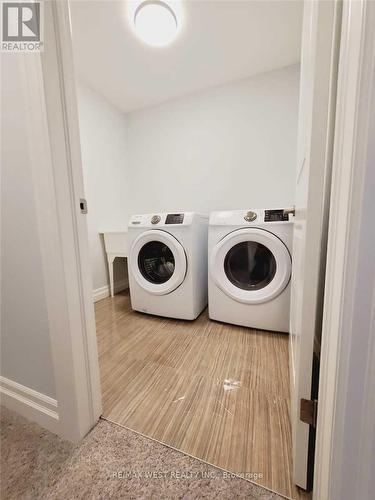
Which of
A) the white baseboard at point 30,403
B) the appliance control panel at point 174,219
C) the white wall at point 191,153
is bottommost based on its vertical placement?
the white baseboard at point 30,403

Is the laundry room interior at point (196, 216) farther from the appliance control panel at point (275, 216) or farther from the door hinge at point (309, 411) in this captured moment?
the door hinge at point (309, 411)

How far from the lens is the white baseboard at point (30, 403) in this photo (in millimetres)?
687

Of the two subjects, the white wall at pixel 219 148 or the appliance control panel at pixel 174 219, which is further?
the white wall at pixel 219 148

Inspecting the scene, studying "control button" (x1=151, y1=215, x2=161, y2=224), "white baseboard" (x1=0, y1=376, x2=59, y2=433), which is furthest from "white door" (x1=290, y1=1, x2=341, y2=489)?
"control button" (x1=151, y1=215, x2=161, y2=224)

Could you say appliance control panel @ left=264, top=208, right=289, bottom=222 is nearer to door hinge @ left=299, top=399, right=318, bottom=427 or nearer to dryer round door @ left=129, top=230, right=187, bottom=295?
dryer round door @ left=129, top=230, right=187, bottom=295

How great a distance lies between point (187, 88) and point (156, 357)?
2285mm

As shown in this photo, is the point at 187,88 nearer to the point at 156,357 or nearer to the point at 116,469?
the point at 156,357

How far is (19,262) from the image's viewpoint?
67cm

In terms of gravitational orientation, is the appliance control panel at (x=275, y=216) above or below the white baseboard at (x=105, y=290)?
above

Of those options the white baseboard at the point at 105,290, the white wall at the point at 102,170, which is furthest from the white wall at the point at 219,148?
the white baseboard at the point at 105,290

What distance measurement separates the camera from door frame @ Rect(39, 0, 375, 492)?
0.31 meters

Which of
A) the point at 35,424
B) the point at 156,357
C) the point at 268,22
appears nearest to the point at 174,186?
the point at 268,22

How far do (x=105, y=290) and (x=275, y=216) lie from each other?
1.69 m

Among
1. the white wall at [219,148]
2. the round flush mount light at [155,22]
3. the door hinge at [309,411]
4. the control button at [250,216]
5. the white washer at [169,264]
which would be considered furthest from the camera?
the white wall at [219,148]
